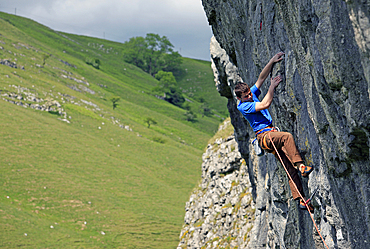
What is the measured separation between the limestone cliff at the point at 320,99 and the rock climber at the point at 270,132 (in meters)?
0.23

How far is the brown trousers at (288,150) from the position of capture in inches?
327

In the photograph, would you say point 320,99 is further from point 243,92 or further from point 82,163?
point 82,163

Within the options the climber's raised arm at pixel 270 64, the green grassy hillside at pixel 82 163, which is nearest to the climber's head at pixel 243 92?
the climber's raised arm at pixel 270 64

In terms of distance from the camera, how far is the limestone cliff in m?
5.23

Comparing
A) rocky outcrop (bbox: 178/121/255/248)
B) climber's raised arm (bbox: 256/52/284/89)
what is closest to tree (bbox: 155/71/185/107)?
rocky outcrop (bbox: 178/121/255/248)

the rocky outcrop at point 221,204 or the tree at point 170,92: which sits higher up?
the tree at point 170,92

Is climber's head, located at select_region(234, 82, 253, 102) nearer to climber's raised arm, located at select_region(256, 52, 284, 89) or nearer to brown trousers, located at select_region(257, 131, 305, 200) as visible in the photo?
climber's raised arm, located at select_region(256, 52, 284, 89)

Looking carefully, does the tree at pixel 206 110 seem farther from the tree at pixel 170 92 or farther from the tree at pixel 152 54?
the tree at pixel 152 54

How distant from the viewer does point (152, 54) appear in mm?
182625

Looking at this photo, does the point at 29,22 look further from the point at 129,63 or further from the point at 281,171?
the point at 281,171

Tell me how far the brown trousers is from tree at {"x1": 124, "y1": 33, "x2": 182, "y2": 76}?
17187 centimetres

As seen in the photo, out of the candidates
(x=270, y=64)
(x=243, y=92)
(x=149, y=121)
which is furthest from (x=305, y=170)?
(x=149, y=121)

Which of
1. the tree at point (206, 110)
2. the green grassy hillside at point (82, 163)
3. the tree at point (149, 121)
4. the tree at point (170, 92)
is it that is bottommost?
the green grassy hillside at point (82, 163)

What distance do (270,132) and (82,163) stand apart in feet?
175
